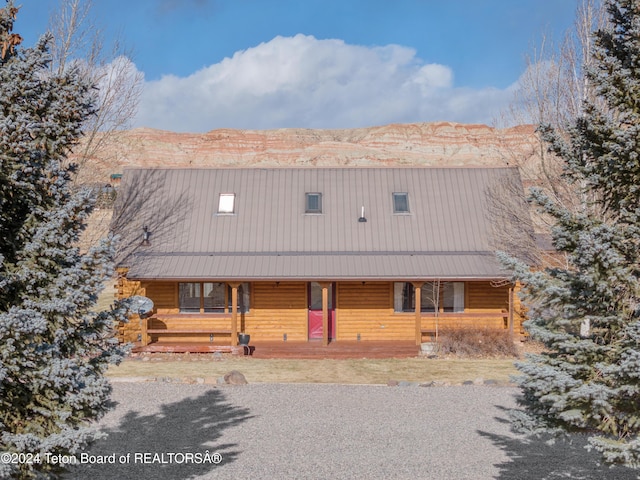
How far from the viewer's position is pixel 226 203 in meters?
22.6

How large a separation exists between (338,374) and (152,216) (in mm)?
9940

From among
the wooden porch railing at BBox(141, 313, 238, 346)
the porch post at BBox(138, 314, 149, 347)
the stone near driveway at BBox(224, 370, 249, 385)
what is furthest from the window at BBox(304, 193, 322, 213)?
the stone near driveway at BBox(224, 370, 249, 385)

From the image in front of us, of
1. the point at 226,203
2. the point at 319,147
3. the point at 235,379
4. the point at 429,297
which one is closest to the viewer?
the point at 235,379

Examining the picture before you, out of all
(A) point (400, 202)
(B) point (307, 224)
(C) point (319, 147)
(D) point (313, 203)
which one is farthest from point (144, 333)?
(C) point (319, 147)

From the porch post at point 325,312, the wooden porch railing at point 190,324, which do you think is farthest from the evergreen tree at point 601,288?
the wooden porch railing at point 190,324

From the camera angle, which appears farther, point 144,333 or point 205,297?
point 205,297

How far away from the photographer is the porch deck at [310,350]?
1925 cm

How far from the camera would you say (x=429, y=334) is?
69.3 ft

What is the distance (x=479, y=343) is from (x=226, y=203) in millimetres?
10586

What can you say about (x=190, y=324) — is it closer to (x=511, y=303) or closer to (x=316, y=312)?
(x=316, y=312)

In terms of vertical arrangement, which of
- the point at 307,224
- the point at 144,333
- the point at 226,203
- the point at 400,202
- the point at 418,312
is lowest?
the point at 144,333

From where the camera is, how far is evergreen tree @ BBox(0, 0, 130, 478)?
5684 mm

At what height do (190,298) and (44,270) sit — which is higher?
(44,270)

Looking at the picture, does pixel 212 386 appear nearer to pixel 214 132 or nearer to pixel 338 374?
pixel 338 374
